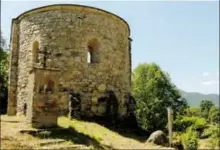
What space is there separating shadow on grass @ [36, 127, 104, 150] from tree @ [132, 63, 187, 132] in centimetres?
1768

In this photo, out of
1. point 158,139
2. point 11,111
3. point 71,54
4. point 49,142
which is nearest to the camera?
point 49,142

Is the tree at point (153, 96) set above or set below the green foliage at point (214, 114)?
above

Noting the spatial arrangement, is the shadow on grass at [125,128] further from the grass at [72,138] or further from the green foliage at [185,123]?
the green foliage at [185,123]

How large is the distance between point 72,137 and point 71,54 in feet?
16.9

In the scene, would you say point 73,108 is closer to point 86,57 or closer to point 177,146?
point 86,57

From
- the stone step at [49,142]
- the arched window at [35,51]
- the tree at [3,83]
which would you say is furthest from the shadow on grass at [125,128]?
the tree at [3,83]

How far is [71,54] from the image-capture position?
546 inches

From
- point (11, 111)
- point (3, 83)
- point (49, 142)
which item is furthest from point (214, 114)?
point (49, 142)

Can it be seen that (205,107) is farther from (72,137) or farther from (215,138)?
(72,137)

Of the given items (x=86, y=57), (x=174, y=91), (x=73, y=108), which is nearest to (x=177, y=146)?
(x=73, y=108)

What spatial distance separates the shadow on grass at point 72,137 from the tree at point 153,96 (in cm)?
1768

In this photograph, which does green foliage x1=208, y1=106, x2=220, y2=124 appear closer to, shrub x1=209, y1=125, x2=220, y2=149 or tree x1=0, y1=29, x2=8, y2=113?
shrub x1=209, y1=125, x2=220, y2=149

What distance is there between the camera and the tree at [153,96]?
27875 millimetres

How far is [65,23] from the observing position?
14117 millimetres
